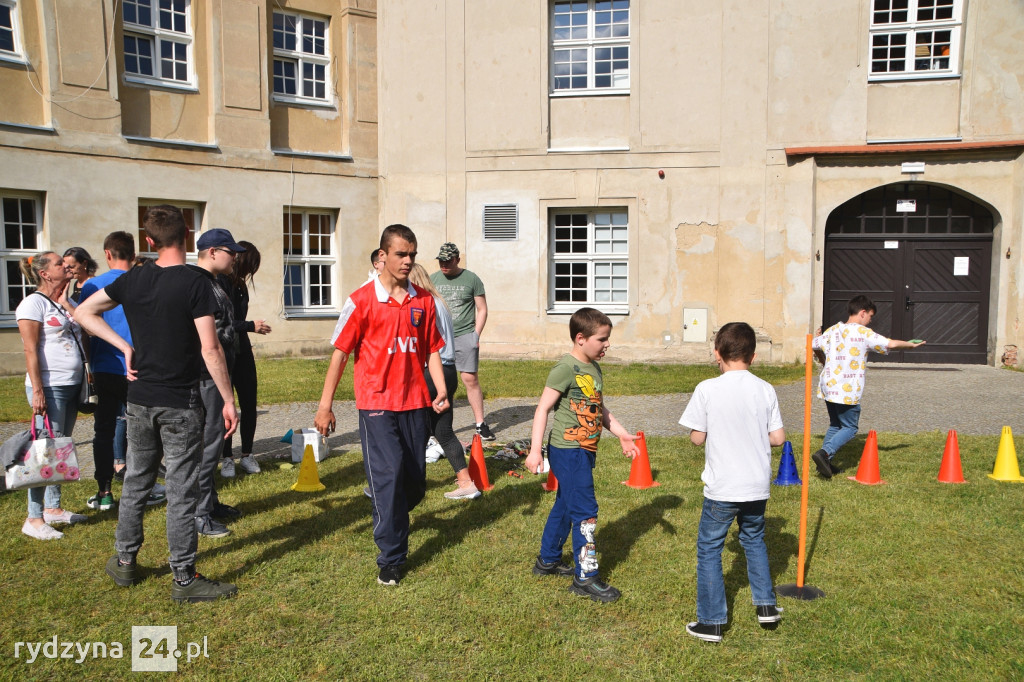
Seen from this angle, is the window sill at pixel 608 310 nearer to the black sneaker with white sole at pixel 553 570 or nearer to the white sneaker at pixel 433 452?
the white sneaker at pixel 433 452

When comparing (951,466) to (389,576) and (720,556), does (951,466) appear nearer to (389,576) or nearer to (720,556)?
(720,556)

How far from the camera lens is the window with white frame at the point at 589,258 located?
16.4 m

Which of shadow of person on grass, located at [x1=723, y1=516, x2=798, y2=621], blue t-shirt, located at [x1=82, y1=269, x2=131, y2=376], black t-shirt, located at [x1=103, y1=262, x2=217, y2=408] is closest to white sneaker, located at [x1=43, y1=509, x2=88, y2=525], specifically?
blue t-shirt, located at [x1=82, y1=269, x2=131, y2=376]

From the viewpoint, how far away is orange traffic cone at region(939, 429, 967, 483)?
6.73 meters

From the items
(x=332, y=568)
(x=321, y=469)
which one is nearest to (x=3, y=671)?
(x=332, y=568)

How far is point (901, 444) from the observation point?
8.27 m

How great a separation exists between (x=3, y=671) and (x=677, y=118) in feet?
46.9

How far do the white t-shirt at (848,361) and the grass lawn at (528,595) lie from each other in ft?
2.95

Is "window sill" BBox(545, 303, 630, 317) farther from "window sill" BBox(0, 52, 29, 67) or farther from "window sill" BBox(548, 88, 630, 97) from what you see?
"window sill" BBox(0, 52, 29, 67)

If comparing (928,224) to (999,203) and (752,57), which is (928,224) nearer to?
(999,203)

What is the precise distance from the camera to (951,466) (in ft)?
22.2

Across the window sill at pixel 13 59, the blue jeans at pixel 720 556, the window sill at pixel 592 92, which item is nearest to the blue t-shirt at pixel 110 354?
the blue jeans at pixel 720 556

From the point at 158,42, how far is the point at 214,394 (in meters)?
12.4

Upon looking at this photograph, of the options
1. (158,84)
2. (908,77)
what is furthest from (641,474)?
(158,84)
